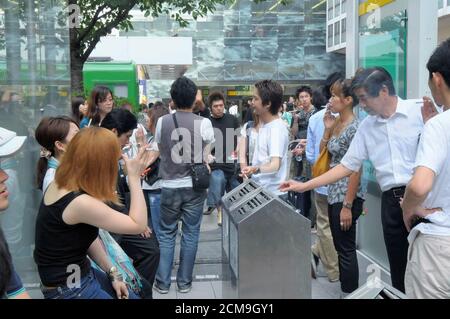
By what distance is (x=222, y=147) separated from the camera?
7.00 meters

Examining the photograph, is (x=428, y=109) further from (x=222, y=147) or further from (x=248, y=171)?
(x=222, y=147)

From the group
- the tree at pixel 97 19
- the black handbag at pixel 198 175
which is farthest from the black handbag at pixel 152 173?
the tree at pixel 97 19

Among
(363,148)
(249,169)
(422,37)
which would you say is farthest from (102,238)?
(422,37)

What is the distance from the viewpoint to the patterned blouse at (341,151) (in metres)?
3.88

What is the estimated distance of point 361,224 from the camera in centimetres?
543

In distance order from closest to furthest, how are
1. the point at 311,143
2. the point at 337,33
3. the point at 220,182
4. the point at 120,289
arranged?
the point at 120,289, the point at 311,143, the point at 220,182, the point at 337,33

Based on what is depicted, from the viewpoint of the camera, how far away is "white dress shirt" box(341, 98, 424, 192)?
316 cm

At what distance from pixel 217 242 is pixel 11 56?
368cm

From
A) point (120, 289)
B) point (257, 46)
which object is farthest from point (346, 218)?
point (257, 46)

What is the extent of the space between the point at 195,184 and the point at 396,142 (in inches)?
71.9

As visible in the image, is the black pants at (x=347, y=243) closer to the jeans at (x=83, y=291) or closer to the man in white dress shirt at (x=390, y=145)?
the man in white dress shirt at (x=390, y=145)

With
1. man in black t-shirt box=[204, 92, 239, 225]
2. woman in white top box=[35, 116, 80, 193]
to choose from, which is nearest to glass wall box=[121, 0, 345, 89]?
man in black t-shirt box=[204, 92, 239, 225]

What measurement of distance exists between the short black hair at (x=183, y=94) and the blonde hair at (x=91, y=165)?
2.02 m

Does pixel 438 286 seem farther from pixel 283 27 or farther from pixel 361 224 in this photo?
pixel 283 27
